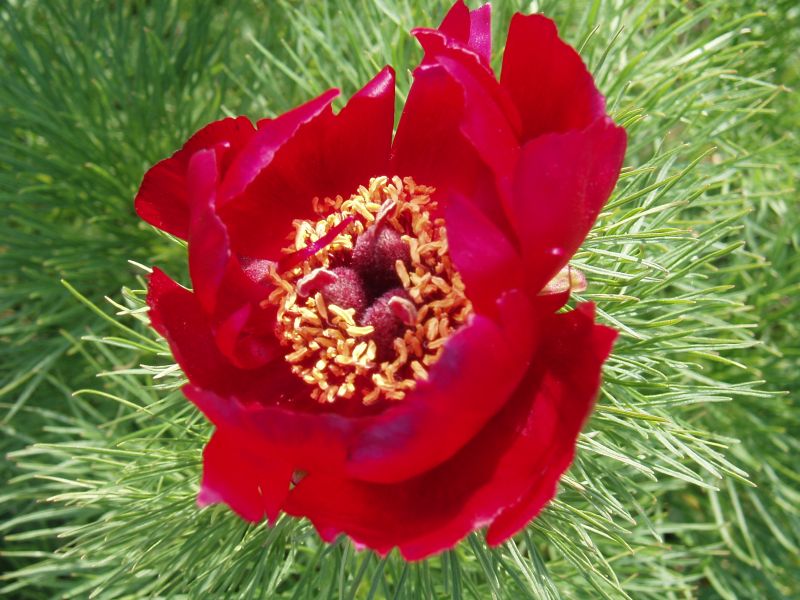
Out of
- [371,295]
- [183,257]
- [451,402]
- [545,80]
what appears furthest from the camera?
[183,257]

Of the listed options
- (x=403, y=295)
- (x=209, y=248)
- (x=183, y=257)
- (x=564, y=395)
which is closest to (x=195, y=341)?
(x=209, y=248)

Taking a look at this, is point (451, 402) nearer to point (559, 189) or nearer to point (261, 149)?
point (559, 189)

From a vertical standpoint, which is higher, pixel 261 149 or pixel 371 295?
pixel 261 149

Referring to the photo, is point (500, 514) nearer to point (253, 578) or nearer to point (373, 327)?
point (373, 327)

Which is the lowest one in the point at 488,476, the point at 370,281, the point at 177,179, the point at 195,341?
the point at 488,476

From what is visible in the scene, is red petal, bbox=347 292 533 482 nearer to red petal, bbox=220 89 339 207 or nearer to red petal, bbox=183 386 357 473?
red petal, bbox=183 386 357 473

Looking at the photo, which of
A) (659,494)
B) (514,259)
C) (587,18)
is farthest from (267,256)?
(659,494)
